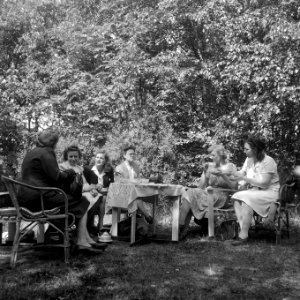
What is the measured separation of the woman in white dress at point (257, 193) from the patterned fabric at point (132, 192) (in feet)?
2.27

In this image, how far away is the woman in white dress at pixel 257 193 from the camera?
4852mm

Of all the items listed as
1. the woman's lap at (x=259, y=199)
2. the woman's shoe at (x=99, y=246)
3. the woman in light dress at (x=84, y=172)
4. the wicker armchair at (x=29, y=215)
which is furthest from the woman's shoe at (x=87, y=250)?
the woman's lap at (x=259, y=199)

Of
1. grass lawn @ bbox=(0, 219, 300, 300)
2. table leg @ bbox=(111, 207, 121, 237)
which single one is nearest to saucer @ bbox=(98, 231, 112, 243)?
grass lawn @ bbox=(0, 219, 300, 300)

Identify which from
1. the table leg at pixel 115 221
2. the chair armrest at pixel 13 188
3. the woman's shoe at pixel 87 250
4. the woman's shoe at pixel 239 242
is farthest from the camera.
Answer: the table leg at pixel 115 221

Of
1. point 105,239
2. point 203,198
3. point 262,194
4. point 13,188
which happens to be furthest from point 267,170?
point 13,188

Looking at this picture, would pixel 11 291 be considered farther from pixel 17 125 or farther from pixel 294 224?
pixel 17 125

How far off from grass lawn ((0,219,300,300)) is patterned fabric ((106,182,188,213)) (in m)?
0.47

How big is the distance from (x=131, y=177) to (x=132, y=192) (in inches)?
38.3

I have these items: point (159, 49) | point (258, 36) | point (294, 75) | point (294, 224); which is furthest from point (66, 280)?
point (159, 49)

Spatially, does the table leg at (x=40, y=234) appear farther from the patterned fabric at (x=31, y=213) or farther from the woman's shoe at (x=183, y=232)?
the woman's shoe at (x=183, y=232)

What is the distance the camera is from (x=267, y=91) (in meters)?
7.90

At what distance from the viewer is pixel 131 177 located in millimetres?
5801

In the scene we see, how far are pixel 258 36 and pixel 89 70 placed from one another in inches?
208

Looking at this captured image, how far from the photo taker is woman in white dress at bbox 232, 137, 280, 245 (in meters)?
4.85
